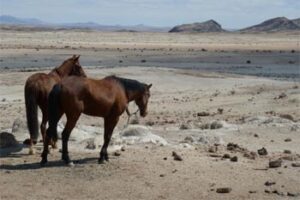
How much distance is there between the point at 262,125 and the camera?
17109mm

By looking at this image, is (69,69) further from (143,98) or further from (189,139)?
(189,139)

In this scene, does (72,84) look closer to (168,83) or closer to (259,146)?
(259,146)

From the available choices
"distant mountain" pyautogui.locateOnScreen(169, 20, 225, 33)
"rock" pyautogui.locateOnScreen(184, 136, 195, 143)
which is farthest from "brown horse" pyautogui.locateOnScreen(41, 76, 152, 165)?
"distant mountain" pyautogui.locateOnScreen(169, 20, 225, 33)

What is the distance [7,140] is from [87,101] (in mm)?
2631

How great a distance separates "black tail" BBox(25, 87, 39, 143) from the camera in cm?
1284

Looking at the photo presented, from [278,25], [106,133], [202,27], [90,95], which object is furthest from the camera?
[278,25]

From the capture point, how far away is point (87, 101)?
1155 cm

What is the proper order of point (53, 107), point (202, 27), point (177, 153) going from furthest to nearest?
point (202, 27), point (177, 153), point (53, 107)

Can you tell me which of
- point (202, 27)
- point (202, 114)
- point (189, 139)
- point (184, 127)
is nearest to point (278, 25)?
point (202, 27)

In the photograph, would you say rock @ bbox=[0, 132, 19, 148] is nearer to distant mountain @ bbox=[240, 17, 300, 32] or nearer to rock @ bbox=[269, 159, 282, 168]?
rock @ bbox=[269, 159, 282, 168]

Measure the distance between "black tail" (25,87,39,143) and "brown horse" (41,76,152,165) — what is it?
40.2 inches

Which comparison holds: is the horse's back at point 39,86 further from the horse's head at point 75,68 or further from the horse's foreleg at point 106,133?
the horse's foreleg at point 106,133

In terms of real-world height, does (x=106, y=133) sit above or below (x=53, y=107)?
below

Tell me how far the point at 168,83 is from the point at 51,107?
18147 millimetres
